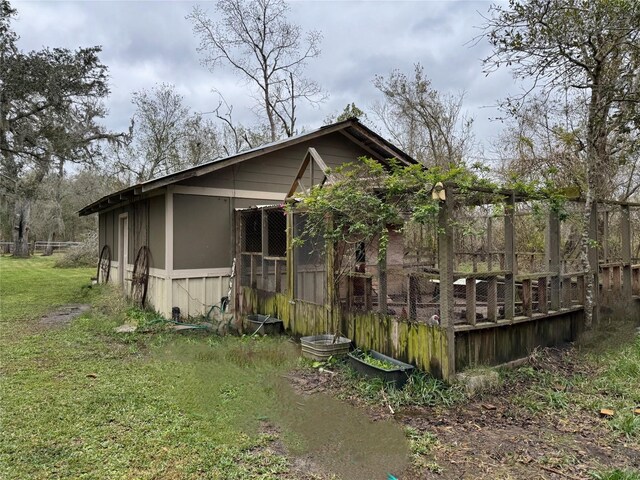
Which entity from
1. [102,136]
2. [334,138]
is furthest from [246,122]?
[334,138]

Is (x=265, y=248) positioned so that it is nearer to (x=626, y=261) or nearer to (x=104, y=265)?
(x=626, y=261)

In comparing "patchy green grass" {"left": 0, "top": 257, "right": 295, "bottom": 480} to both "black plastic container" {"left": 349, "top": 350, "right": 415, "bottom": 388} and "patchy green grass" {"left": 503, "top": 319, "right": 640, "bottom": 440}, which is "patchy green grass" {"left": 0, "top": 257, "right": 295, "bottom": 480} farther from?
"patchy green grass" {"left": 503, "top": 319, "right": 640, "bottom": 440}

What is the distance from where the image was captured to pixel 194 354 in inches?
234

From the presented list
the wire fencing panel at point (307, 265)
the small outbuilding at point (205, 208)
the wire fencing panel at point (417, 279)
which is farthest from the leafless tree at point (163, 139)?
the wire fencing panel at point (307, 265)

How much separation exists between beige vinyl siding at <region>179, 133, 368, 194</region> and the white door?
3.54 m

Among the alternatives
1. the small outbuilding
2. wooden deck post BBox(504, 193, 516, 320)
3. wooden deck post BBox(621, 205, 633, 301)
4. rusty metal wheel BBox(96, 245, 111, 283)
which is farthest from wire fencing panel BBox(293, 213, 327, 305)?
rusty metal wheel BBox(96, 245, 111, 283)

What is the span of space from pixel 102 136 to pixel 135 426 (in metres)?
12.2

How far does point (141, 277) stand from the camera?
8.96 m

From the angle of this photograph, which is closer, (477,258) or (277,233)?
(277,233)

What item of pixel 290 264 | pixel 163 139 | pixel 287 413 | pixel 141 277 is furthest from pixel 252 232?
pixel 163 139

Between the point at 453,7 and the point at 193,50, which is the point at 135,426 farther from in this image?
the point at 193,50

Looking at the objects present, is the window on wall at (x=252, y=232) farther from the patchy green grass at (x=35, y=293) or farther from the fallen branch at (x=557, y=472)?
the fallen branch at (x=557, y=472)

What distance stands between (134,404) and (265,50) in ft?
64.7

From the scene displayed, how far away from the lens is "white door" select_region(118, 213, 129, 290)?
34.5 ft
